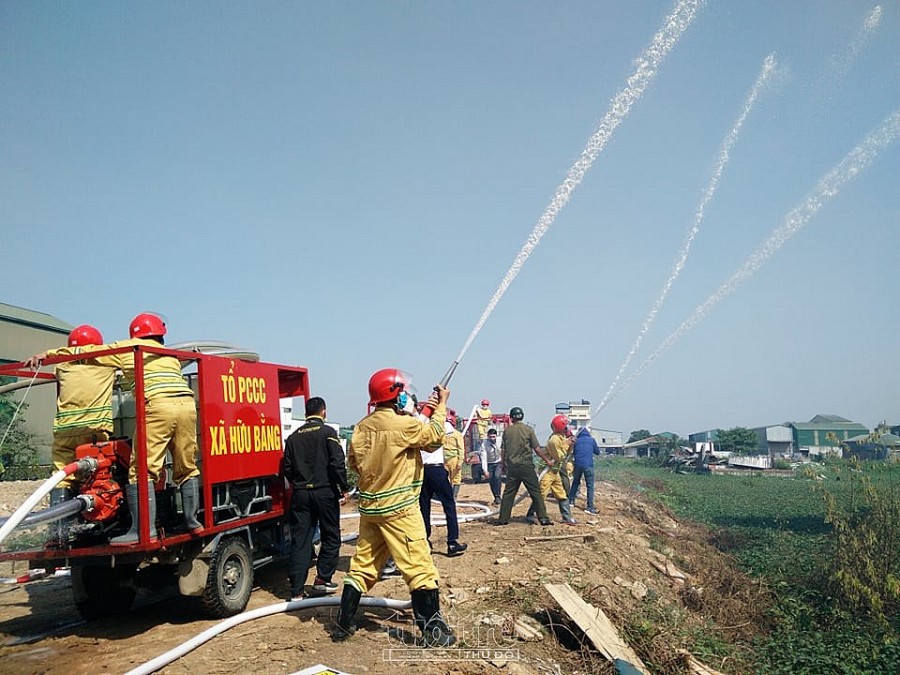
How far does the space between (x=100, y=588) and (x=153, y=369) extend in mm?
2645

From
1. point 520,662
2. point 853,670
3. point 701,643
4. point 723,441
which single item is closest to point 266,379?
point 520,662

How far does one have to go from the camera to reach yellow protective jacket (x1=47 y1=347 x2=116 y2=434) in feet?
18.6

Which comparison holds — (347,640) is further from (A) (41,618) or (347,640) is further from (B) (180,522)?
(A) (41,618)

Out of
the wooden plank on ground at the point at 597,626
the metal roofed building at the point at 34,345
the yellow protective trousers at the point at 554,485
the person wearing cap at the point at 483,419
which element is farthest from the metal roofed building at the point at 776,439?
the wooden plank on ground at the point at 597,626

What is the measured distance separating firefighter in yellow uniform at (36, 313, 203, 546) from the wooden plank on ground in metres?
3.53

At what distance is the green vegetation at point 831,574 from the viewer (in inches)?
283

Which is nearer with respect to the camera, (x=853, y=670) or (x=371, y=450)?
(x=371, y=450)

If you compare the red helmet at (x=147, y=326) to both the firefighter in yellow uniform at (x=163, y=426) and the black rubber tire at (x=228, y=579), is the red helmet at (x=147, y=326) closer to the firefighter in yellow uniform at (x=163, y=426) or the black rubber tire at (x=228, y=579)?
the firefighter in yellow uniform at (x=163, y=426)

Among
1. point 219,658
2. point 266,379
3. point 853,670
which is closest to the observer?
point 219,658

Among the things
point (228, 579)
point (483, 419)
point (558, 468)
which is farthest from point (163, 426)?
point (483, 419)

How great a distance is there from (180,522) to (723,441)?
54.0m

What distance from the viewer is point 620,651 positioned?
541 centimetres

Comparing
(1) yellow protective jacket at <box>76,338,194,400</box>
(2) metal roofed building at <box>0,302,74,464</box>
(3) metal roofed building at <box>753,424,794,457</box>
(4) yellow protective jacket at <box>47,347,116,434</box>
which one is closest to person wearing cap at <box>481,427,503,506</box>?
(1) yellow protective jacket at <box>76,338,194,400</box>

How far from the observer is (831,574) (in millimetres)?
9477
